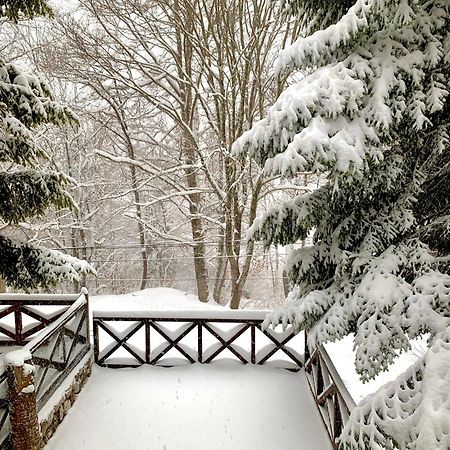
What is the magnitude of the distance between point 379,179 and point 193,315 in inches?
196

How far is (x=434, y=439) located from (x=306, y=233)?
245 centimetres

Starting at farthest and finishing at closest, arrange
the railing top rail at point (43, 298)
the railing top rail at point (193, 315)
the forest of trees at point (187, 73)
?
the forest of trees at point (187, 73) < the railing top rail at point (43, 298) < the railing top rail at point (193, 315)

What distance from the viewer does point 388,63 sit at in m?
3.37

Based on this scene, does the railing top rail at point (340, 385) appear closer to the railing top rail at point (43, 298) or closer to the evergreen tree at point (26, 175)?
the evergreen tree at point (26, 175)

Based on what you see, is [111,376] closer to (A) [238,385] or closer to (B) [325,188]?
(A) [238,385]

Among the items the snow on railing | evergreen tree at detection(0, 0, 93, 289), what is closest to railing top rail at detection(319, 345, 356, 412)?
evergreen tree at detection(0, 0, 93, 289)

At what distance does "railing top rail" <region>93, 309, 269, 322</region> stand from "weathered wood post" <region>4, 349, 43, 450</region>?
2.73 meters

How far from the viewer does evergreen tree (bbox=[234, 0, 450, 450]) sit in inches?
115

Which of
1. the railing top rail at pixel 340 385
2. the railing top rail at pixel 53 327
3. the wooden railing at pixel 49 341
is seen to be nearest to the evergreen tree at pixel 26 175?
the railing top rail at pixel 53 327

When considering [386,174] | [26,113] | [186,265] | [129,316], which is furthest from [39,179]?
[186,265]

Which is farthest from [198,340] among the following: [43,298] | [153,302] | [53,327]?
[153,302]

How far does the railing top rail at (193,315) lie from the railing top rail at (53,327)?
0.66 metres

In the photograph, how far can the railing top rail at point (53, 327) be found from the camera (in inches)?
219

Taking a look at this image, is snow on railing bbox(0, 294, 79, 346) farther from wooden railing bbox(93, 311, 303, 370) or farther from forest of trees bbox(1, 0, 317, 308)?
forest of trees bbox(1, 0, 317, 308)
